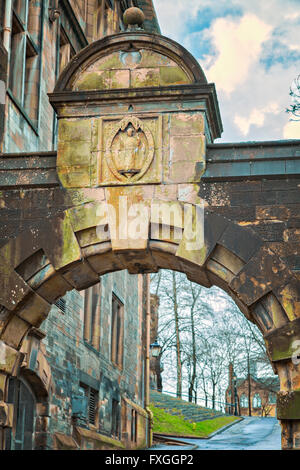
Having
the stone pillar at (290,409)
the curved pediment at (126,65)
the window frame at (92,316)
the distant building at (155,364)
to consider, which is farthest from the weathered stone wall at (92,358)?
the distant building at (155,364)

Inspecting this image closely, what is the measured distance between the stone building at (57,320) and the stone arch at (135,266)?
0.28m

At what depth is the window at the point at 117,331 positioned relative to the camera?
75.8ft

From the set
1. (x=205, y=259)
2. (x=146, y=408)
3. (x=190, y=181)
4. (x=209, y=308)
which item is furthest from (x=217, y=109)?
(x=209, y=308)

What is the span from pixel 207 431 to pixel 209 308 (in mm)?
14315

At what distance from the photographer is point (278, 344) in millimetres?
9359

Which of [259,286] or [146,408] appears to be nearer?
[259,286]

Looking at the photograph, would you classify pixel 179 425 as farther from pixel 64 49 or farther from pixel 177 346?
pixel 64 49

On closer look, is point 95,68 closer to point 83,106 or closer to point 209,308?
point 83,106

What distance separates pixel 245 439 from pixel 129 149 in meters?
18.5

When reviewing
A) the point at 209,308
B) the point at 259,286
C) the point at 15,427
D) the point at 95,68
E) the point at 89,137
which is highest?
the point at 209,308

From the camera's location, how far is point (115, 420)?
22281 millimetres

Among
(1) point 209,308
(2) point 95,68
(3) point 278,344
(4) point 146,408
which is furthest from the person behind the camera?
(1) point 209,308

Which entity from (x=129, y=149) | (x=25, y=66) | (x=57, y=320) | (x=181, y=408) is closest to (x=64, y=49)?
(x=25, y=66)

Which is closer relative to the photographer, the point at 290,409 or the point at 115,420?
the point at 290,409
